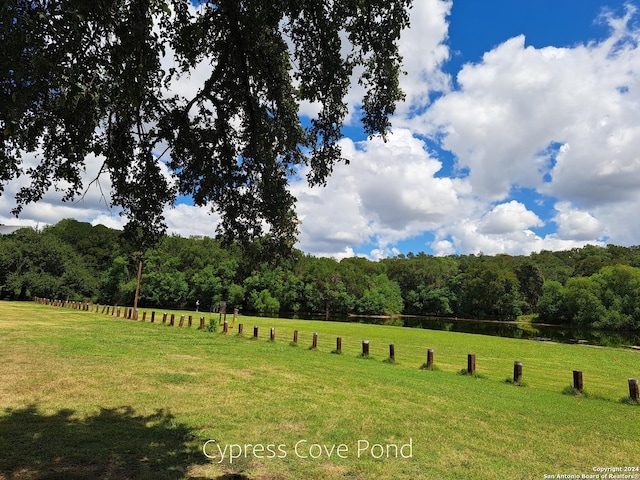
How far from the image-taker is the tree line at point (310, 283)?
2598 inches

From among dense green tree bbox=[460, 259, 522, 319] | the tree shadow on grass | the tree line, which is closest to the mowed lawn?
the tree shadow on grass

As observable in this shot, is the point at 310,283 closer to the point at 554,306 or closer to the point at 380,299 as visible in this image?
the point at 380,299

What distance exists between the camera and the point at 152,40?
12.2 feet

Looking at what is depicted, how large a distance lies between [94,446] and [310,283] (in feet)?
255

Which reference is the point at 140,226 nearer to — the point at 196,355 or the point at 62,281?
the point at 196,355

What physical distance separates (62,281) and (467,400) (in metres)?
73.5

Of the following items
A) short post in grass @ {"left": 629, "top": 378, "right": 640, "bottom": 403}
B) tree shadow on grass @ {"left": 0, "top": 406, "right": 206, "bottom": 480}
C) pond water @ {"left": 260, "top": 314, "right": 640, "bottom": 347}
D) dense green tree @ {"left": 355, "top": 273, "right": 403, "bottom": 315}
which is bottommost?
pond water @ {"left": 260, "top": 314, "right": 640, "bottom": 347}

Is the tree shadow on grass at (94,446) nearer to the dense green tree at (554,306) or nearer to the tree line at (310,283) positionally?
the tree line at (310,283)

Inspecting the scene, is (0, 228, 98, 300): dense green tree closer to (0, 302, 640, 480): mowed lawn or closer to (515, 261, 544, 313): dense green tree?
(0, 302, 640, 480): mowed lawn

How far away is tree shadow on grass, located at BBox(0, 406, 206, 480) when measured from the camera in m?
5.04

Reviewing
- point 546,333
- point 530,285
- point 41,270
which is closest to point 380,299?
point 530,285

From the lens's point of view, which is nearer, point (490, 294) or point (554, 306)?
point (554, 306)

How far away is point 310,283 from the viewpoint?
3285 inches

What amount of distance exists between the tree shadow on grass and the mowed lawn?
3cm
